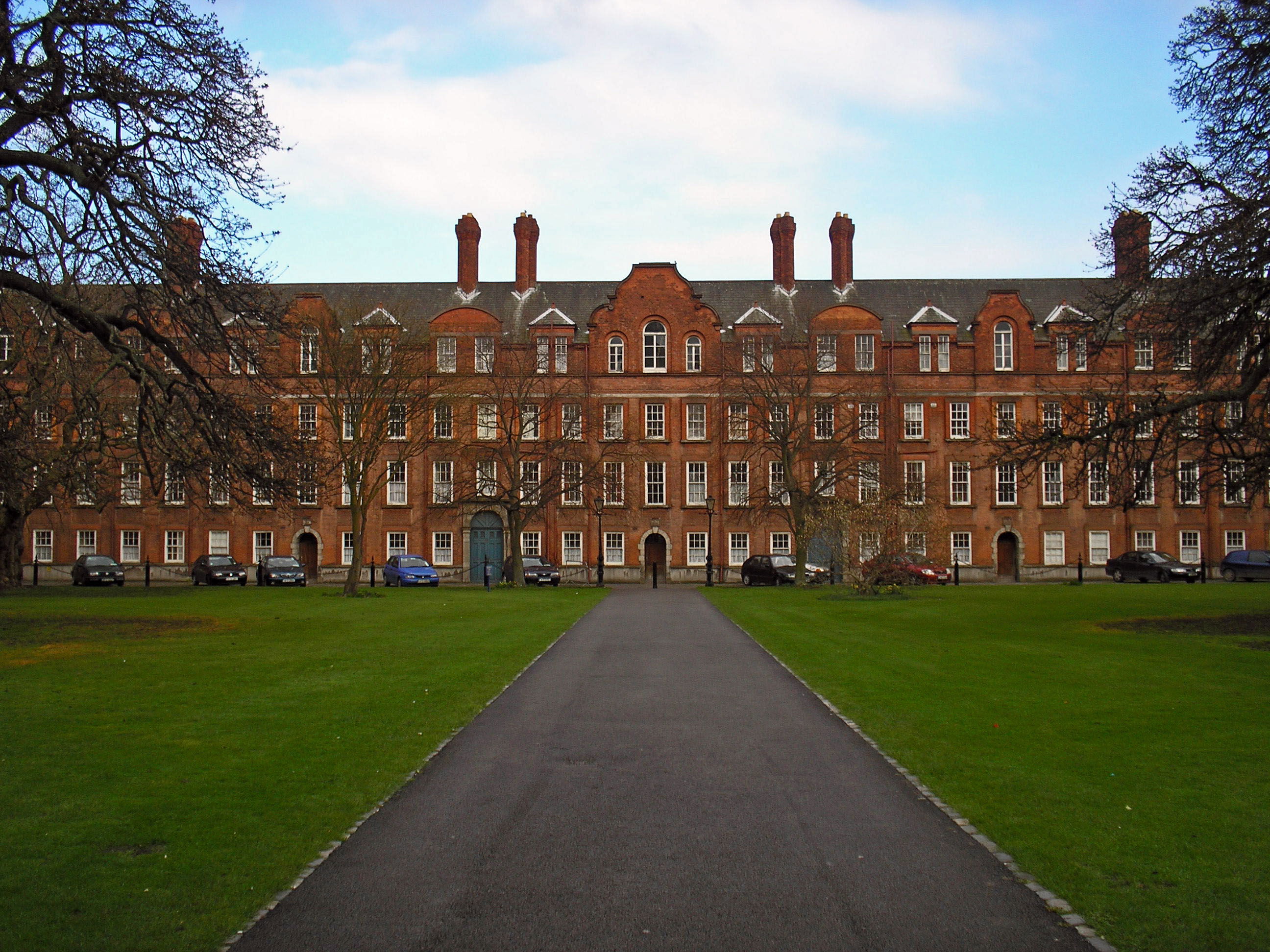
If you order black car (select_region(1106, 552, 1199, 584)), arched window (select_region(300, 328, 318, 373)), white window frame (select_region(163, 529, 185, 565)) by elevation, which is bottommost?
black car (select_region(1106, 552, 1199, 584))

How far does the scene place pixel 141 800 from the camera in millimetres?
7891

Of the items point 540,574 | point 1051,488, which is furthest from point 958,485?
point 540,574

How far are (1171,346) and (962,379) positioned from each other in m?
35.4

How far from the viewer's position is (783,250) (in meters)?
59.8

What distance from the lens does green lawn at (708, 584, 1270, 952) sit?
19.8 feet

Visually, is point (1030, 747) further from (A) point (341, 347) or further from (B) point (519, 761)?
(A) point (341, 347)

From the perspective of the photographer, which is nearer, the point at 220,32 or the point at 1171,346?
the point at 220,32

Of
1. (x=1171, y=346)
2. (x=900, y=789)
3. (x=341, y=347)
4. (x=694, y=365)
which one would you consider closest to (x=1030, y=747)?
(x=900, y=789)

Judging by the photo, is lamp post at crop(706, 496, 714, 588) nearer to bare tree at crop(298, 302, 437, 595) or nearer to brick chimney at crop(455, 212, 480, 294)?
bare tree at crop(298, 302, 437, 595)

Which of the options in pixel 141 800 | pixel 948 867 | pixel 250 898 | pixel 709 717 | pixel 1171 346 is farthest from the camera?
pixel 1171 346

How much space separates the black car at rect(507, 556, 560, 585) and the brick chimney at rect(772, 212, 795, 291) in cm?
2187

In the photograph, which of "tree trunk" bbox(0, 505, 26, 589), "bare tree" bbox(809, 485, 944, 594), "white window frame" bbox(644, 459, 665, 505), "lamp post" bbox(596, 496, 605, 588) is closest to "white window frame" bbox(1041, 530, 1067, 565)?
"white window frame" bbox(644, 459, 665, 505)

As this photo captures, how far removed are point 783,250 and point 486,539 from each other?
23.3 m

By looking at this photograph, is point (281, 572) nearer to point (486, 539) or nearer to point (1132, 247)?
point (486, 539)
